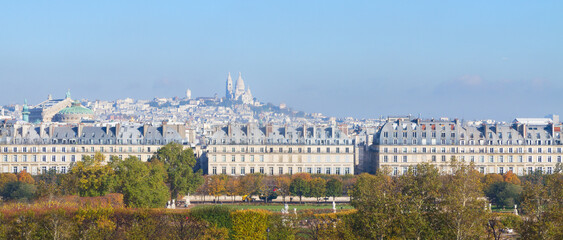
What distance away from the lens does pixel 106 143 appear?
10131 centimetres

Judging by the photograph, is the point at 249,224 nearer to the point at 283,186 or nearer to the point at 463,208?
the point at 463,208

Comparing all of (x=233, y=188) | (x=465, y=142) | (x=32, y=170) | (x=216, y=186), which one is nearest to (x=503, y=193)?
(x=465, y=142)

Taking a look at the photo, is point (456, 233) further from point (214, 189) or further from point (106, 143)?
point (106, 143)

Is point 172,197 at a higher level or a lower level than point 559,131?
lower

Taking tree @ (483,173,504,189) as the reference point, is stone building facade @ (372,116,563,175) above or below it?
above

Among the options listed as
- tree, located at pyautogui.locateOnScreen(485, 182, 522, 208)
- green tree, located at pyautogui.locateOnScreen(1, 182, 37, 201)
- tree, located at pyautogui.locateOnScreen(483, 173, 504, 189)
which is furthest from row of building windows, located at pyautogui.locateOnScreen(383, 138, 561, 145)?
green tree, located at pyautogui.locateOnScreen(1, 182, 37, 201)

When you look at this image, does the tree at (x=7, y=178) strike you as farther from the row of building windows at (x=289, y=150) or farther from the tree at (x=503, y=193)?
the tree at (x=503, y=193)

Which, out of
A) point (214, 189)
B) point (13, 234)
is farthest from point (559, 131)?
point (13, 234)

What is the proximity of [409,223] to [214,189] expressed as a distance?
39.7 m

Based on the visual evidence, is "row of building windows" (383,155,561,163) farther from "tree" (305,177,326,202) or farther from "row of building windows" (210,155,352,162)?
"tree" (305,177,326,202)

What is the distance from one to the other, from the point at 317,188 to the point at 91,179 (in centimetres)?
2225

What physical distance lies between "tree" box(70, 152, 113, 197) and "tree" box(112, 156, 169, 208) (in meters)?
0.79

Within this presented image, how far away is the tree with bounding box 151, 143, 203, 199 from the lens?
82062mm

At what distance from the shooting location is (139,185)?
69.1m
